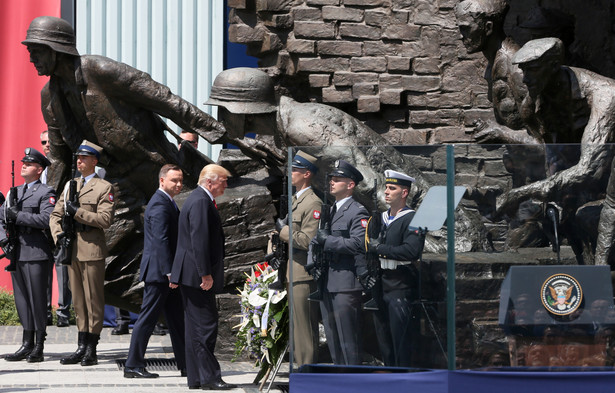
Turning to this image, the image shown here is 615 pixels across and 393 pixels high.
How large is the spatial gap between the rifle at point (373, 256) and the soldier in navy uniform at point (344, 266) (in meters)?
0.03

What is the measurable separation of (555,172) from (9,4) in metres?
9.46

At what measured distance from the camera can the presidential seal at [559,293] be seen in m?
5.98

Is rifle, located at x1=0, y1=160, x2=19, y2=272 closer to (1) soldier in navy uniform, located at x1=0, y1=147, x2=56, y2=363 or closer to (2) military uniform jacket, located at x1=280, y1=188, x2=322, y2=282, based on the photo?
(1) soldier in navy uniform, located at x1=0, y1=147, x2=56, y2=363

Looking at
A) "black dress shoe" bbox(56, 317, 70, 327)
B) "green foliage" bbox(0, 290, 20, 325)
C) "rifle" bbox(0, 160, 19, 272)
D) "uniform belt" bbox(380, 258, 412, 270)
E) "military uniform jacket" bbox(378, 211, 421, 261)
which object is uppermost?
"military uniform jacket" bbox(378, 211, 421, 261)

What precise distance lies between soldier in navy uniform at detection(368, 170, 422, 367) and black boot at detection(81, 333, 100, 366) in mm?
3710

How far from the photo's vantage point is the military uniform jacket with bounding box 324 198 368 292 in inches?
244

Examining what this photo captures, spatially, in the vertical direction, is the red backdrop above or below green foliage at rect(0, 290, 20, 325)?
above

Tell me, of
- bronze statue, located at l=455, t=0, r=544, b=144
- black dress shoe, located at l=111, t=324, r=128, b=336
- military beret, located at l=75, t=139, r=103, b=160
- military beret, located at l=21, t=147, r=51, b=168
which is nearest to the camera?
bronze statue, located at l=455, t=0, r=544, b=144

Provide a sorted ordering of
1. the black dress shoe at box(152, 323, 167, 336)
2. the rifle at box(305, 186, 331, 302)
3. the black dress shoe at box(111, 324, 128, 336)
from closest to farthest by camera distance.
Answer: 1. the rifle at box(305, 186, 331, 302)
2. the black dress shoe at box(152, 323, 167, 336)
3. the black dress shoe at box(111, 324, 128, 336)

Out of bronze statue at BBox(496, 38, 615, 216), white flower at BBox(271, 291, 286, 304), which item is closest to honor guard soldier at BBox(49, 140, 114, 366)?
white flower at BBox(271, 291, 286, 304)

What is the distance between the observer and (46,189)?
9703 millimetres

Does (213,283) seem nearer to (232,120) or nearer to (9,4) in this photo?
(232,120)

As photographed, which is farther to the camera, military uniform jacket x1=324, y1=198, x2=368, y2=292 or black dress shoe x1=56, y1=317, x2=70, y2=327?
black dress shoe x1=56, y1=317, x2=70, y2=327

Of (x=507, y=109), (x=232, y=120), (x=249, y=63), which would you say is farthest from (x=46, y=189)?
(x=249, y=63)
